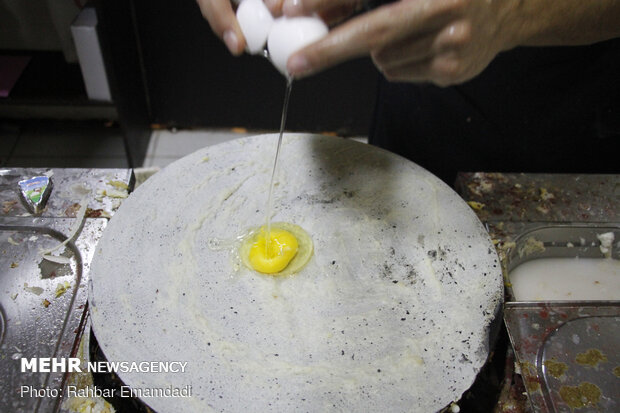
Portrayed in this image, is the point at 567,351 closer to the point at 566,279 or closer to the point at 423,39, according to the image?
the point at 566,279

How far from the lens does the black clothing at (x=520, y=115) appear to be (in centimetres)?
153

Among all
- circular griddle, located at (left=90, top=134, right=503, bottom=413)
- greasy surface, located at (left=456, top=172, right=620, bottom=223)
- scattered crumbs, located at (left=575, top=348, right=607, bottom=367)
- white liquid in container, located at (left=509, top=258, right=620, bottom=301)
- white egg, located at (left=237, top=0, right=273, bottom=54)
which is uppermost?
white egg, located at (left=237, top=0, right=273, bottom=54)

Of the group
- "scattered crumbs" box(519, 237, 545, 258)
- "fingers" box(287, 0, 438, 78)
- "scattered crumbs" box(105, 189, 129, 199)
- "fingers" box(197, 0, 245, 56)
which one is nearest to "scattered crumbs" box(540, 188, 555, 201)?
"scattered crumbs" box(519, 237, 545, 258)

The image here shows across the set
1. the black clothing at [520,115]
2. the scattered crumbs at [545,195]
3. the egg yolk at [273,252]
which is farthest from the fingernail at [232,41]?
the scattered crumbs at [545,195]

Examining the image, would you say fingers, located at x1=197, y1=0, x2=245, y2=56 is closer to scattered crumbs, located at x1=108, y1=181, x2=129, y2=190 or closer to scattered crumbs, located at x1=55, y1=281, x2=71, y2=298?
scattered crumbs, located at x1=108, y1=181, x2=129, y2=190

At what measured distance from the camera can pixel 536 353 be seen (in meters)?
1.12

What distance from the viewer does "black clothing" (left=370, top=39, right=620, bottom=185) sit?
60.2 inches

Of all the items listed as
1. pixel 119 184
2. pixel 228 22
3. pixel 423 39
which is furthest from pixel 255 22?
pixel 119 184

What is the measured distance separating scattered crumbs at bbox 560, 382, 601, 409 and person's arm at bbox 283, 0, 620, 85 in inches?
27.7

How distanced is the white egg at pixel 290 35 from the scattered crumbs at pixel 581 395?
0.91 metres

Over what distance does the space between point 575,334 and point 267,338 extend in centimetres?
71

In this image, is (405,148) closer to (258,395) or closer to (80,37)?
(258,395)

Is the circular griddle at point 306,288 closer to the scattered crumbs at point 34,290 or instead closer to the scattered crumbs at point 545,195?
the scattered crumbs at point 34,290

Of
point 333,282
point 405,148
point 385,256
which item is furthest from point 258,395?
point 405,148
